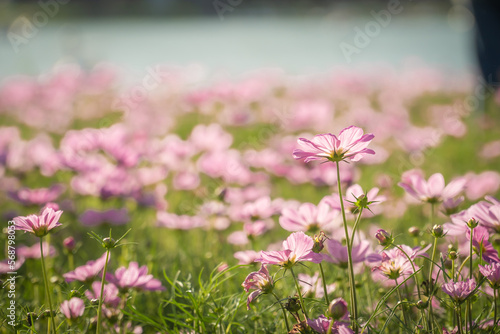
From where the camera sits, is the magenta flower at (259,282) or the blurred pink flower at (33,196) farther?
the blurred pink flower at (33,196)

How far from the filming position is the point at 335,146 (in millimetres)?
733

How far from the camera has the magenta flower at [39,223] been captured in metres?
0.75

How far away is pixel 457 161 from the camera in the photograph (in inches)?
96.7

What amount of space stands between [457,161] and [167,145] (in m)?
1.53

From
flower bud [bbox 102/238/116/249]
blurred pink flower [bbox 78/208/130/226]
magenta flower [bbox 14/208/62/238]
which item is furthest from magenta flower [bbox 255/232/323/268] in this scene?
blurred pink flower [bbox 78/208/130/226]

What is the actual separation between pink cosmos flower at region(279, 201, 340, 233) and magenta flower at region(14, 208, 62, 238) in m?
0.40

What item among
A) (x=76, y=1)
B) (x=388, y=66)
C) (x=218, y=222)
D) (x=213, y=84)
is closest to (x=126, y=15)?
(x=76, y=1)

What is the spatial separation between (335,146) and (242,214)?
452 mm

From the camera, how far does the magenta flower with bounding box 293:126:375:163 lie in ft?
2.33

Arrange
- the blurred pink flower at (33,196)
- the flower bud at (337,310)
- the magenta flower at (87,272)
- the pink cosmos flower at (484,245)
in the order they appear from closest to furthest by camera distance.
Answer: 1. the flower bud at (337,310)
2. the pink cosmos flower at (484,245)
3. the magenta flower at (87,272)
4. the blurred pink flower at (33,196)

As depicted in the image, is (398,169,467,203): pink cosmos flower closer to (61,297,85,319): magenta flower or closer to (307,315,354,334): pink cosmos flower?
(307,315,354,334): pink cosmos flower

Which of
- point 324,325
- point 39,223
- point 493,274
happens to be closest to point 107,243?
point 39,223

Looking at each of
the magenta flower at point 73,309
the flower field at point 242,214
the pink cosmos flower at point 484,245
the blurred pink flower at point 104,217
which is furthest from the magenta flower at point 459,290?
the blurred pink flower at point 104,217

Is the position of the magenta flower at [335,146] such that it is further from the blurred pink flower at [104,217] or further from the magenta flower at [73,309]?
the blurred pink flower at [104,217]
